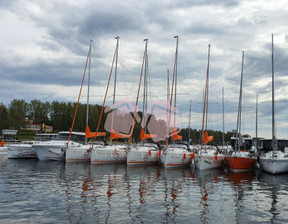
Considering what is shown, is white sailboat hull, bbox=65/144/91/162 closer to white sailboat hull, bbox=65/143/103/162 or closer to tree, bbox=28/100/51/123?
white sailboat hull, bbox=65/143/103/162

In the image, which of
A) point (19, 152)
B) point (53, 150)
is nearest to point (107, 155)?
point (53, 150)

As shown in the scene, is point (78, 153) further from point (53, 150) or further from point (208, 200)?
point (208, 200)

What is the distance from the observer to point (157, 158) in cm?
3494

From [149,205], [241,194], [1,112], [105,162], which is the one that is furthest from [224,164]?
[1,112]

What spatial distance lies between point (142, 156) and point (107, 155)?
4.55m

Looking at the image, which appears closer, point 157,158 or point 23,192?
point 23,192

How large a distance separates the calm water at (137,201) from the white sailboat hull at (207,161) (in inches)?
328

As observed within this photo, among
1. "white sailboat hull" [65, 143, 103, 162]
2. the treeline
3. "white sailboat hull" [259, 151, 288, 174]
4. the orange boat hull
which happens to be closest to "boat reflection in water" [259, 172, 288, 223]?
"white sailboat hull" [259, 151, 288, 174]

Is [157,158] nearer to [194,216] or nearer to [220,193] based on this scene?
[220,193]

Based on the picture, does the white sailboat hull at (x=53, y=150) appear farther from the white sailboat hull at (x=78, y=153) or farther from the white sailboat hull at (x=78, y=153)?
the white sailboat hull at (x=78, y=153)

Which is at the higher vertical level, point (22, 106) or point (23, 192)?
point (22, 106)

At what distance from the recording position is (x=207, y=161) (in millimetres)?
29672

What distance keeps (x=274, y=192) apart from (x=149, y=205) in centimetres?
953

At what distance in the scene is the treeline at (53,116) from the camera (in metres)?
89.3
